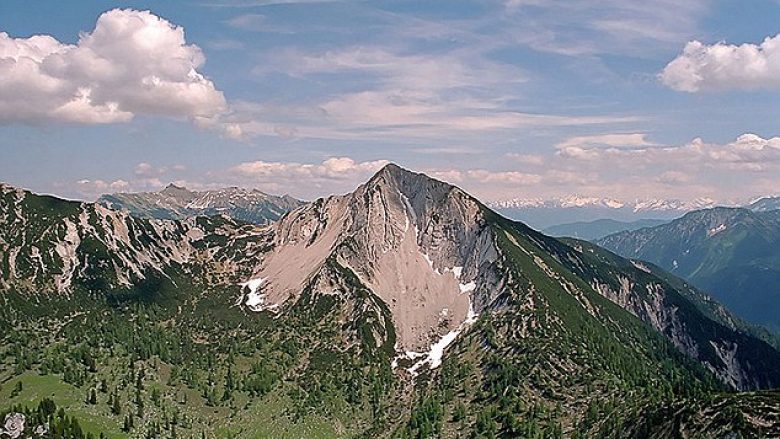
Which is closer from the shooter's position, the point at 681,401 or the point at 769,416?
the point at 769,416

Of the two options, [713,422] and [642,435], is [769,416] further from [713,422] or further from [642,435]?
[642,435]

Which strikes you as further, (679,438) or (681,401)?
(681,401)

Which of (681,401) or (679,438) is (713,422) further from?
(681,401)

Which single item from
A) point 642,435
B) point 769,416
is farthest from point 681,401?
point 769,416

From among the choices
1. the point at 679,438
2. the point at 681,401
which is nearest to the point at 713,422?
the point at 679,438

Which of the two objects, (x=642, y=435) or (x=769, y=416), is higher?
(x=769, y=416)

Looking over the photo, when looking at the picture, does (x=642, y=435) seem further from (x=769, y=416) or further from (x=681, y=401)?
(x=769, y=416)

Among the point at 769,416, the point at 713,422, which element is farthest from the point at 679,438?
the point at 769,416
